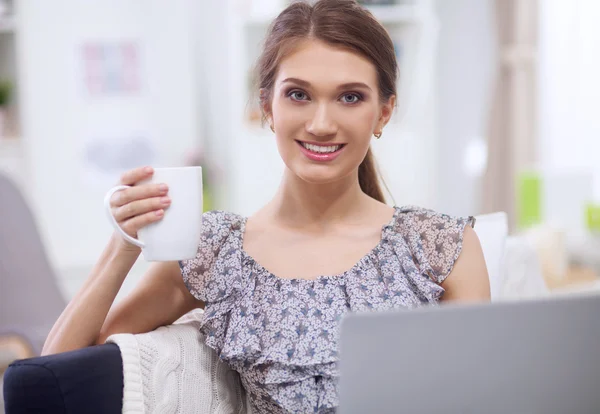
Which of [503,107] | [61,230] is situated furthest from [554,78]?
[61,230]

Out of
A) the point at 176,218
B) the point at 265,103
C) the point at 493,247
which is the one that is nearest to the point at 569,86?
the point at 493,247

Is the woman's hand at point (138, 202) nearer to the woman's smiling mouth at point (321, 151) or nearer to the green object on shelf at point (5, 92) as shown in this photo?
the woman's smiling mouth at point (321, 151)

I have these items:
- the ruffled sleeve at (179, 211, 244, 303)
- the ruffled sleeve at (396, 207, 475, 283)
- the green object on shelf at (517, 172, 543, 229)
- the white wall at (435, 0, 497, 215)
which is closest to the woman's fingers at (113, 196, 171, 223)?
the ruffled sleeve at (179, 211, 244, 303)

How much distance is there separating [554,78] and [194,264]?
2.91 metres

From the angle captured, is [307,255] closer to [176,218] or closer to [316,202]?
[316,202]

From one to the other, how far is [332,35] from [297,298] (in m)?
0.45

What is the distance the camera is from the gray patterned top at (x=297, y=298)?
3.93ft

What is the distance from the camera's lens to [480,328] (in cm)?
74

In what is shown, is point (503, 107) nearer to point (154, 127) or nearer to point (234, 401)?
point (154, 127)

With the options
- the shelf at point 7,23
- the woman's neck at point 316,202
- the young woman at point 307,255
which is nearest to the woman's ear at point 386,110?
the young woman at point 307,255

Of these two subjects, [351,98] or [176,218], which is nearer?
[176,218]

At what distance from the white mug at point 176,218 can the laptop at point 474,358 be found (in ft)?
1.24

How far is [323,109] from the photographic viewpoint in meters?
1.20

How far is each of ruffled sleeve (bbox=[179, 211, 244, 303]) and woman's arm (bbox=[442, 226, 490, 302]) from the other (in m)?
0.38
